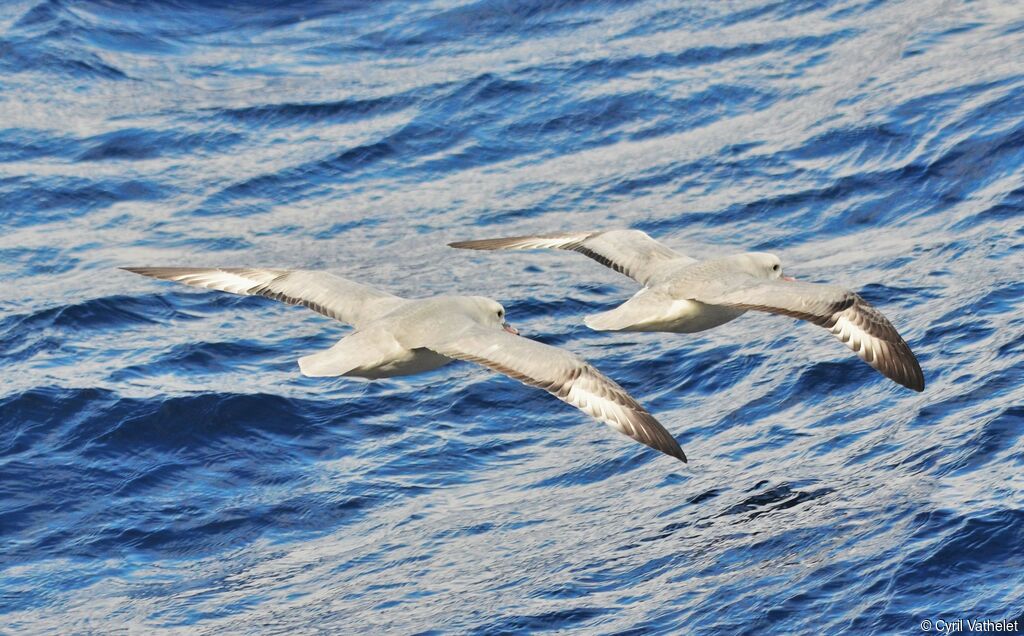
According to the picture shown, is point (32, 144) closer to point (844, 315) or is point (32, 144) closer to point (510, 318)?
point (510, 318)

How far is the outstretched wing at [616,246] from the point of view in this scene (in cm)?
1404

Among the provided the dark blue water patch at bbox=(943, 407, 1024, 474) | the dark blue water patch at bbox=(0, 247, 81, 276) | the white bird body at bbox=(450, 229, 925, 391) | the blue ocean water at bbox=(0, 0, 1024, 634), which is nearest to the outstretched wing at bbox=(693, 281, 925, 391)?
the white bird body at bbox=(450, 229, 925, 391)

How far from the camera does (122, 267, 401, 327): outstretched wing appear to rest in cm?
1319

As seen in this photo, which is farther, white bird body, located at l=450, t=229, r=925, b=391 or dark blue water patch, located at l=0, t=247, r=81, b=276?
dark blue water patch, located at l=0, t=247, r=81, b=276

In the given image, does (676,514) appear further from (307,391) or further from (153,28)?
(153,28)

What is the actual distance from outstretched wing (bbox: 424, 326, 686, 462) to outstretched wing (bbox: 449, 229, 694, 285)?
7.78ft

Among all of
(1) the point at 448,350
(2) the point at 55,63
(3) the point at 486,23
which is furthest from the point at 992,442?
(2) the point at 55,63

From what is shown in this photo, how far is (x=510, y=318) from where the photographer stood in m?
17.2

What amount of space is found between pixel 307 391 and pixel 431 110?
799 centimetres

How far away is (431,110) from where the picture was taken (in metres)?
22.8

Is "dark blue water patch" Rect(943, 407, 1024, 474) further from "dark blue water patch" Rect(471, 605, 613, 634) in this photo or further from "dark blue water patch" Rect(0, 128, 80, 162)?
"dark blue water patch" Rect(0, 128, 80, 162)

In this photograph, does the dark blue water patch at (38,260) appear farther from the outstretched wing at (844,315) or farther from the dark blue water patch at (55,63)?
the outstretched wing at (844,315)

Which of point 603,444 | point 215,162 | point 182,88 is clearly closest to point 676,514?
point 603,444

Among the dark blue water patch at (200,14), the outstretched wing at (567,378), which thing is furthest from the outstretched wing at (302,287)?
the dark blue water patch at (200,14)
